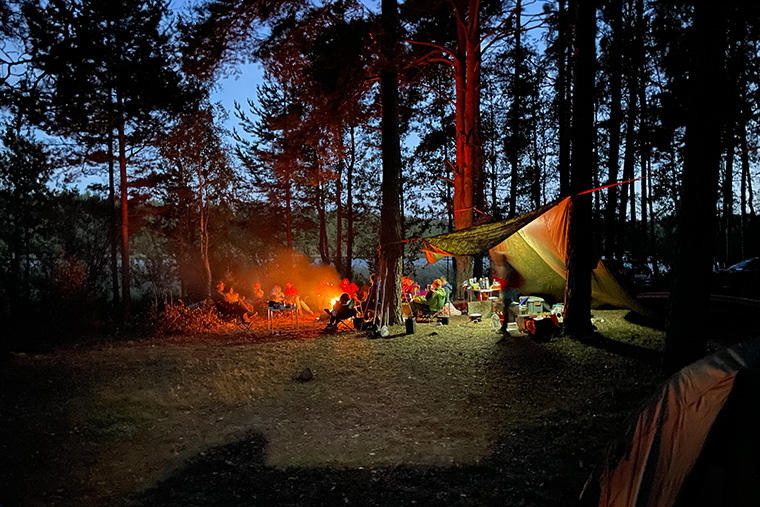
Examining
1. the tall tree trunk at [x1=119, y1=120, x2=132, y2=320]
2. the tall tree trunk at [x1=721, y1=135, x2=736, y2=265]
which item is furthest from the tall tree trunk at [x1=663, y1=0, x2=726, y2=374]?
the tall tree trunk at [x1=721, y1=135, x2=736, y2=265]

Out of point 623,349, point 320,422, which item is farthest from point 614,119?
point 320,422

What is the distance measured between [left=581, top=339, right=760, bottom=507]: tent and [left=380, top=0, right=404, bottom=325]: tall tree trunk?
6748 millimetres

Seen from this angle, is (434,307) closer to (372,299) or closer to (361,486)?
(372,299)

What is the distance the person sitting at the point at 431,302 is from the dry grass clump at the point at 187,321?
3976mm

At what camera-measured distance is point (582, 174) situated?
22.0ft

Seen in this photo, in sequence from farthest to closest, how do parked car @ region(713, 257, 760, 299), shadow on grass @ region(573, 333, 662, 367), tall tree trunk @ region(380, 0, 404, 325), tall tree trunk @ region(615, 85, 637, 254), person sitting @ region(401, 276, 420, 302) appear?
tall tree trunk @ region(615, 85, 637, 254) < parked car @ region(713, 257, 760, 299) < person sitting @ region(401, 276, 420, 302) < tall tree trunk @ region(380, 0, 404, 325) < shadow on grass @ region(573, 333, 662, 367)

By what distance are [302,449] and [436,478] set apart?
1.12 metres

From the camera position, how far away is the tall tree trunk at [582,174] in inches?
265

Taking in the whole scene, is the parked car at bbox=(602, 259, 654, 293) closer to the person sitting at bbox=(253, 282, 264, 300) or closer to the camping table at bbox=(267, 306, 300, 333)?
the camping table at bbox=(267, 306, 300, 333)

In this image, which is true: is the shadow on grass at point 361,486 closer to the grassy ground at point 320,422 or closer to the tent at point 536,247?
the grassy ground at point 320,422

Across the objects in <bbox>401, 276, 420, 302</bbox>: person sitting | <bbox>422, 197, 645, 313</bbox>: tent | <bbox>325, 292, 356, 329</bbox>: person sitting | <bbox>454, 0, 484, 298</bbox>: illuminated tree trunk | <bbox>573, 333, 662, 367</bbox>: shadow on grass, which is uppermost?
<bbox>454, 0, 484, 298</bbox>: illuminated tree trunk

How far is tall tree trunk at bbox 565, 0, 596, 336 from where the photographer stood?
265 inches

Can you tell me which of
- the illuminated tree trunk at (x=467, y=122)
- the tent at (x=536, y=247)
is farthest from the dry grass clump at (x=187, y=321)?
the illuminated tree trunk at (x=467, y=122)

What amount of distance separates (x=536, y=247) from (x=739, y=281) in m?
7.07
